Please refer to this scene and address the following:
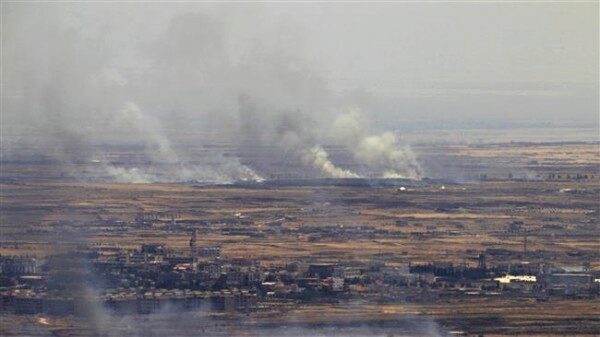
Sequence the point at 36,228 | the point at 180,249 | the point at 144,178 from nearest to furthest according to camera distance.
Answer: the point at 36,228
the point at 180,249
the point at 144,178

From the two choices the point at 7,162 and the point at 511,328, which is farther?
the point at 7,162

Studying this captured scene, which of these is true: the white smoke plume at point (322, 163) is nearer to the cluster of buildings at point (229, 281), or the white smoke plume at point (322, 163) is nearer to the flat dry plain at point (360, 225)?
the flat dry plain at point (360, 225)

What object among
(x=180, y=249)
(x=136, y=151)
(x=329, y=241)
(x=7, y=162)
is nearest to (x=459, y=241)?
(x=329, y=241)

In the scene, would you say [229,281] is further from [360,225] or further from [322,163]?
[322,163]

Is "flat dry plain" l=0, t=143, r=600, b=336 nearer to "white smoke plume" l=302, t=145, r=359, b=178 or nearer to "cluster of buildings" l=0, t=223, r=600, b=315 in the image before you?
"cluster of buildings" l=0, t=223, r=600, b=315

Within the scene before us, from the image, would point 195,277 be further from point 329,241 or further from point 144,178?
point 144,178

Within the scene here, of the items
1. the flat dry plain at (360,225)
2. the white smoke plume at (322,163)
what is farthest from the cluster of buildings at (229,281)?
the white smoke plume at (322,163)

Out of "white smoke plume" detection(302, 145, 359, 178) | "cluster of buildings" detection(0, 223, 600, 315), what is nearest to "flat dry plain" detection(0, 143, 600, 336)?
"cluster of buildings" detection(0, 223, 600, 315)

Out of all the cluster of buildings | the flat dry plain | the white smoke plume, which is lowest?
the cluster of buildings
